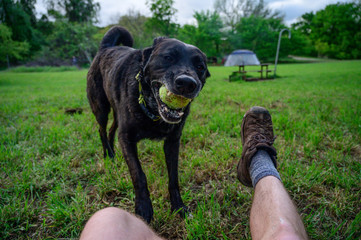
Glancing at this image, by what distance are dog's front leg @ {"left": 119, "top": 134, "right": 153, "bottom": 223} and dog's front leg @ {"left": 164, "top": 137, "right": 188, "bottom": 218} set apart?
0.22 meters

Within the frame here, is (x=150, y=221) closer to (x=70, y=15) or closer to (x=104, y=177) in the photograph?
(x=104, y=177)

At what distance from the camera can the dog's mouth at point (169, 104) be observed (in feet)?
5.02

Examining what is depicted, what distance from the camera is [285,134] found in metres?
2.81

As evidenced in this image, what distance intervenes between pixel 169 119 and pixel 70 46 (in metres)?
39.3

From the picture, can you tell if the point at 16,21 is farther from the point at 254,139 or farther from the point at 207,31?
the point at 254,139

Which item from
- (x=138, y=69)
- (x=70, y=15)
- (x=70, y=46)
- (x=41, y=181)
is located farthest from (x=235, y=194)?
(x=70, y=15)

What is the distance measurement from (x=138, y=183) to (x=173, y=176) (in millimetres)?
318

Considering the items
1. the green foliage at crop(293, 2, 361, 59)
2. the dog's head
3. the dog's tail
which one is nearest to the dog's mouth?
the dog's head

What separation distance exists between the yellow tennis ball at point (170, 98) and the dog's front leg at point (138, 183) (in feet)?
1.65

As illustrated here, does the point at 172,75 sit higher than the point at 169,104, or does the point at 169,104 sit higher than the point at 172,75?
the point at 172,75

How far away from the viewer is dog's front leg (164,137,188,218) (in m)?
1.62

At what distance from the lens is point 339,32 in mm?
42562

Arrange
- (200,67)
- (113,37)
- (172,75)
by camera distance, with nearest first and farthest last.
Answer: (172,75) → (200,67) → (113,37)

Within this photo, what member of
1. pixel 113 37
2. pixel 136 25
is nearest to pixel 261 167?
pixel 113 37
